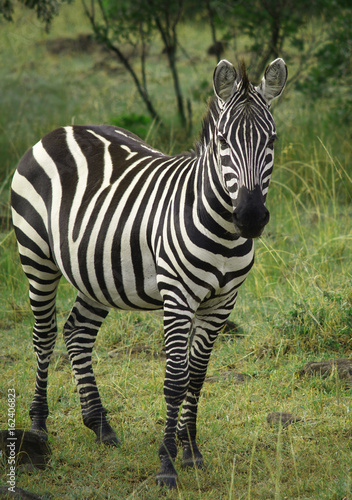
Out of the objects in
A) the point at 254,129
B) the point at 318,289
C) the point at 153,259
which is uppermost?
the point at 254,129

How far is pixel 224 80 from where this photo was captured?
2.91 m

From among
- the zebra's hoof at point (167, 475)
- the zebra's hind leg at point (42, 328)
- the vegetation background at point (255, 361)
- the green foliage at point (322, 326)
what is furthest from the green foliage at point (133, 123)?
the zebra's hoof at point (167, 475)

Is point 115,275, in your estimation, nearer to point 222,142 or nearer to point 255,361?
point 222,142

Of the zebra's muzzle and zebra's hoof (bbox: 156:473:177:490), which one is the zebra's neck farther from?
zebra's hoof (bbox: 156:473:177:490)

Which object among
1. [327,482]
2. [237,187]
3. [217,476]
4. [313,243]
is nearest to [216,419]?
[217,476]

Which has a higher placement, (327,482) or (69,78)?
(69,78)

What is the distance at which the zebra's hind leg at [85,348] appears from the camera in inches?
154

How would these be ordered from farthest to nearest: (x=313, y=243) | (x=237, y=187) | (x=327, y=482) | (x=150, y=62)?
(x=150, y=62), (x=313, y=243), (x=327, y=482), (x=237, y=187)

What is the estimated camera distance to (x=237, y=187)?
2746mm

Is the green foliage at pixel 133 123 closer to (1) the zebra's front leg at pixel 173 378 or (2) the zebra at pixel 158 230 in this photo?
(2) the zebra at pixel 158 230

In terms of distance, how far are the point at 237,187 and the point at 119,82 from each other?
10.9 metres

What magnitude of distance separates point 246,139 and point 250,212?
385 millimetres

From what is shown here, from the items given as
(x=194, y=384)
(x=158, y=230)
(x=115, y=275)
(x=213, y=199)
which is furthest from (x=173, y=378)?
(x=213, y=199)

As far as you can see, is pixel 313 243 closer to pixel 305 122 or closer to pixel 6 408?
pixel 305 122
